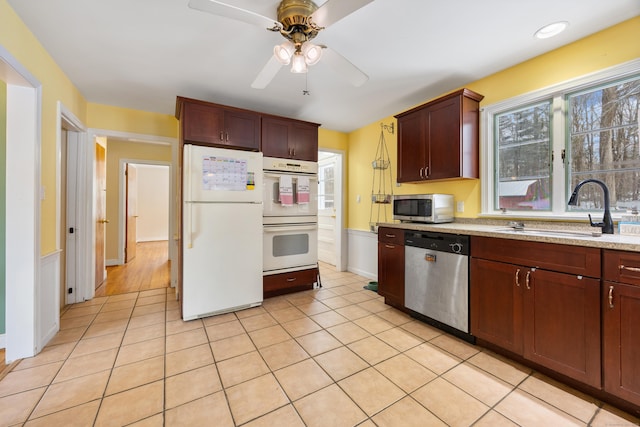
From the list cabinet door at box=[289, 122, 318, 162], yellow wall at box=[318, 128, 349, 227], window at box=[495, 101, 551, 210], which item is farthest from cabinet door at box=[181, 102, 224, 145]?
window at box=[495, 101, 551, 210]

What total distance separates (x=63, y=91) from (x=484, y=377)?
14.0ft

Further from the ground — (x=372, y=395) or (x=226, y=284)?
(x=226, y=284)

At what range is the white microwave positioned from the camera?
2.61 meters

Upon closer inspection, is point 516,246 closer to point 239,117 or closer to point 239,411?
point 239,411

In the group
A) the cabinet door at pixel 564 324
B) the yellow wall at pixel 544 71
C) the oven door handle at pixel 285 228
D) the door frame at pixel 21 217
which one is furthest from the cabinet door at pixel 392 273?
the door frame at pixel 21 217

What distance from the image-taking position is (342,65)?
71.0 inches

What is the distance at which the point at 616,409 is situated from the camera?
4.74ft

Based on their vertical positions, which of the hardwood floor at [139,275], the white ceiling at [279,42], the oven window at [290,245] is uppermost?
the white ceiling at [279,42]

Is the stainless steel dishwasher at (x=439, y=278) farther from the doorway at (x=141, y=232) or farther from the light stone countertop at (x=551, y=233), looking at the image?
the doorway at (x=141, y=232)

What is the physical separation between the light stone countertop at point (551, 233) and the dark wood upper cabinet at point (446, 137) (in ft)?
1.79

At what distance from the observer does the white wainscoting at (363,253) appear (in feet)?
13.0

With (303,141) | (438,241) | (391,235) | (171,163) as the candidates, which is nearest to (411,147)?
(391,235)

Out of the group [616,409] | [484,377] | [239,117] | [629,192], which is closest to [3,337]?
[239,117]

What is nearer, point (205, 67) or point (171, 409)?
point (171, 409)
